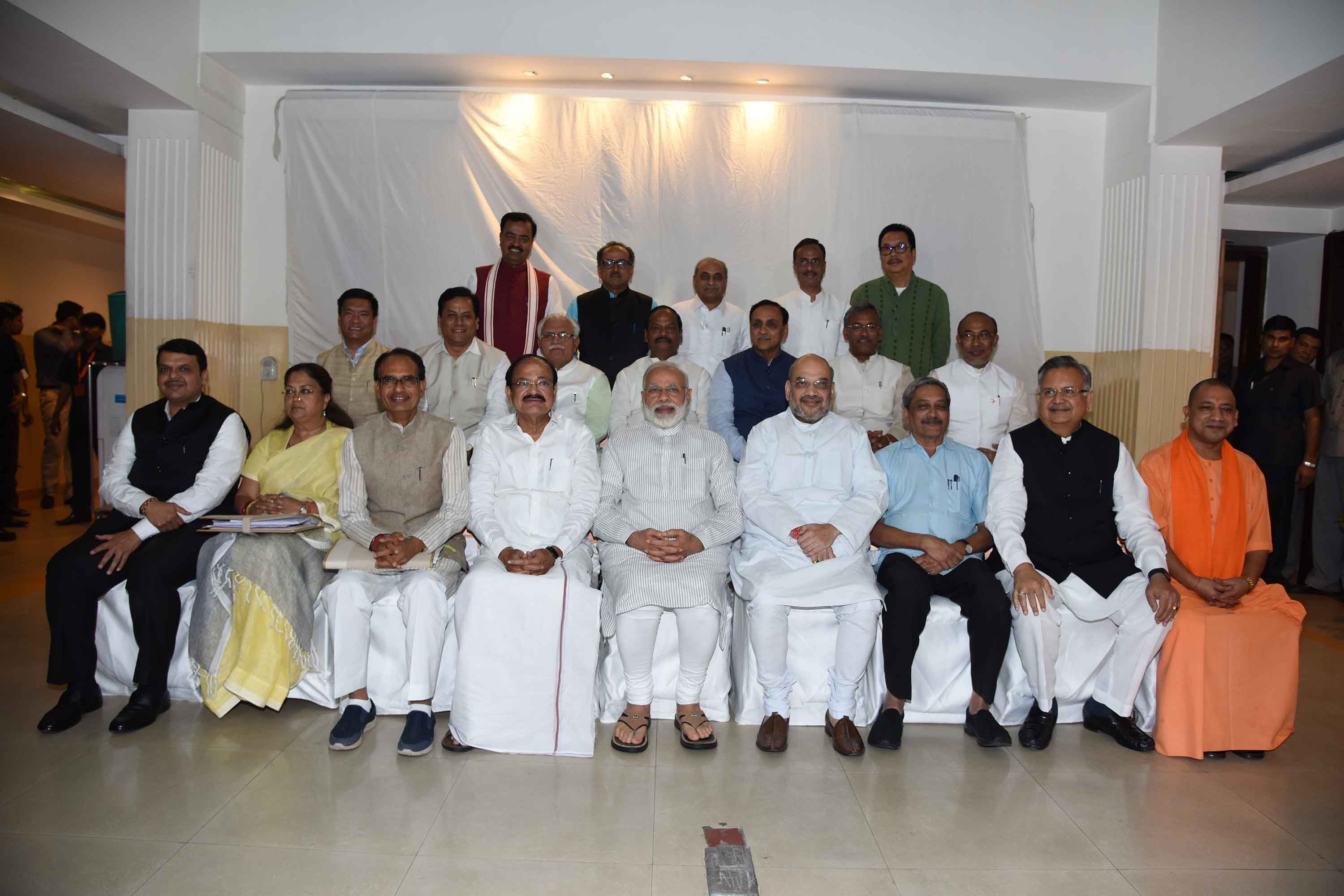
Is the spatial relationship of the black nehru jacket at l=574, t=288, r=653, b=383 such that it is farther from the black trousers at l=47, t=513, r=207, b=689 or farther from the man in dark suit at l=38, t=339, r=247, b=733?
the black trousers at l=47, t=513, r=207, b=689

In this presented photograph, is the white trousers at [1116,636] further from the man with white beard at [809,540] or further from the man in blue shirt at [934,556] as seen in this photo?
the man with white beard at [809,540]

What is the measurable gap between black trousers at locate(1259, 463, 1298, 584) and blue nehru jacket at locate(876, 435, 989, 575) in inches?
125

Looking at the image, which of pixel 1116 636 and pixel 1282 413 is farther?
pixel 1282 413

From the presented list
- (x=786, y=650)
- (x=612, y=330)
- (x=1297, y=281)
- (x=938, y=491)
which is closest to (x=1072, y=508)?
(x=938, y=491)

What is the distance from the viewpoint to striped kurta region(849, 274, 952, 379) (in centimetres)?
509

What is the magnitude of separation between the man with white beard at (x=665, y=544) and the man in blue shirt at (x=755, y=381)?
940 millimetres

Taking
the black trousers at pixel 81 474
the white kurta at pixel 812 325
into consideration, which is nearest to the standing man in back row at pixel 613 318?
the white kurta at pixel 812 325

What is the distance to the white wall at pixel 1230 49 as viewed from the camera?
4332mm

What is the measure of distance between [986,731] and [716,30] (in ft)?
13.7

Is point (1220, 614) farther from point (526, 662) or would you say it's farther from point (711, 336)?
point (711, 336)

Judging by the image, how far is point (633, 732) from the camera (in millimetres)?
3027

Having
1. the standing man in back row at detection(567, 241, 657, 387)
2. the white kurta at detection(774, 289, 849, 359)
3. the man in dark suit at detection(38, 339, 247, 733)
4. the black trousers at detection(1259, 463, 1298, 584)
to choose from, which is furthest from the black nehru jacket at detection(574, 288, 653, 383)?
the black trousers at detection(1259, 463, 1298, 584)

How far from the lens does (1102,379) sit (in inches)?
234

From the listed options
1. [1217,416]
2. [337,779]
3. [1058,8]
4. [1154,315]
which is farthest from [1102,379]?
[337,779]
